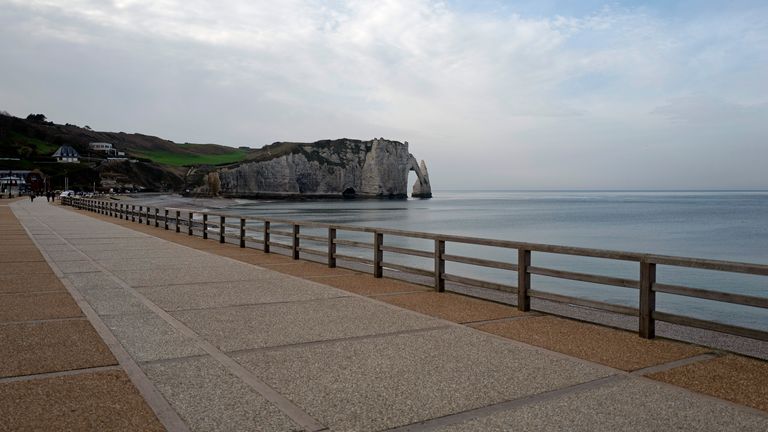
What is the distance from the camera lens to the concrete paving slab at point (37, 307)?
26.2ft

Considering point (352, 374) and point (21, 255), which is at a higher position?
point (352, 374)

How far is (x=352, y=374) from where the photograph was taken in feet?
17.8

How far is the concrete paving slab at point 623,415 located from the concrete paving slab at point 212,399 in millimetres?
1329

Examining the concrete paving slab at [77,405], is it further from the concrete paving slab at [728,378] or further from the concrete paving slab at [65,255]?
the concrete paving slab at [65,255]

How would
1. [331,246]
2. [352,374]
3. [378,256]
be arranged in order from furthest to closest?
[331,246], [378,256], [352,374]

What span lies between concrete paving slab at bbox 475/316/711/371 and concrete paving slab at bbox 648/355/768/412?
31 cm

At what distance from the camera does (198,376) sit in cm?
534

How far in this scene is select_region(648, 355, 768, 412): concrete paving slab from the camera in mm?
4926

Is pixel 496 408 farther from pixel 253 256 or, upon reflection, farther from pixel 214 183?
pixel 214 183

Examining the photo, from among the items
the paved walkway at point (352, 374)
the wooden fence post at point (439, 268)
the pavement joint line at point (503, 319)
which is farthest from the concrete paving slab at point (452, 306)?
the paved walkway at point (352, 374)

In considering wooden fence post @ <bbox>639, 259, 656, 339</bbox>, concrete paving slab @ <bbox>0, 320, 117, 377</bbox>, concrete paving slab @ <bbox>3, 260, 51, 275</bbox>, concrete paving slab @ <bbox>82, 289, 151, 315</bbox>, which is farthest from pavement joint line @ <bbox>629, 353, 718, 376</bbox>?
concrete paving slab @ <bbox>3, 260, 51, 275</bbox>

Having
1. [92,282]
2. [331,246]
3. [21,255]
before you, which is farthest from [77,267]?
[331,246]

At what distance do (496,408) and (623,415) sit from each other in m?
0.93

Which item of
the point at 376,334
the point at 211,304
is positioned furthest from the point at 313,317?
the point at 211,304
